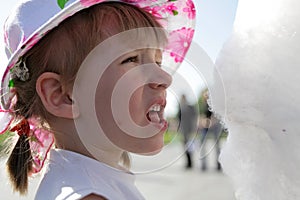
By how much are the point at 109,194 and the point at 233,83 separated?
31 centimetres

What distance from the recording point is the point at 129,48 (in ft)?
3.24

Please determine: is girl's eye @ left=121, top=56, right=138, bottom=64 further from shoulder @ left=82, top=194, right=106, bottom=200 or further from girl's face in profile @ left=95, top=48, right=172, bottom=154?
shoulder @ left=82, top=194, right=106, bottom=200

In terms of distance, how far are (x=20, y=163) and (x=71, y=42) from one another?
12.9 inches

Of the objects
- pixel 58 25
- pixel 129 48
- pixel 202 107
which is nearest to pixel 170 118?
pixel 202 107

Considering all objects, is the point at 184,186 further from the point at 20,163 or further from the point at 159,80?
the point at 159,80

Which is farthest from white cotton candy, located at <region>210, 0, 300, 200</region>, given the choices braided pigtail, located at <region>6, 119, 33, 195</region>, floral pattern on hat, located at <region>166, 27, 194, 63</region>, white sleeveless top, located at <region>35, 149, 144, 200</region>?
braided pigtail, located at <region>6, 119, 33, 195</region>

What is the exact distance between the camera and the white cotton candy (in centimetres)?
76

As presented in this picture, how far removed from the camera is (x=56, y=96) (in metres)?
1.01

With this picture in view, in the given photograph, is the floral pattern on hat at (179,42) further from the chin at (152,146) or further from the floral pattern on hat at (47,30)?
the chin at (152,146)

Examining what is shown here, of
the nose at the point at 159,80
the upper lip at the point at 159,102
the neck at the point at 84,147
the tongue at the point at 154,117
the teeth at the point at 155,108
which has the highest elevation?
the nose at the point at 159,80

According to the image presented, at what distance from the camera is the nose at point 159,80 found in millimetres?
964

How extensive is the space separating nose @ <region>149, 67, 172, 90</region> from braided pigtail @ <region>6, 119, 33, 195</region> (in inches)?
13.1

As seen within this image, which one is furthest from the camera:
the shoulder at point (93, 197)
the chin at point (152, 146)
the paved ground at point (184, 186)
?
the paved ground at point (184, 186)

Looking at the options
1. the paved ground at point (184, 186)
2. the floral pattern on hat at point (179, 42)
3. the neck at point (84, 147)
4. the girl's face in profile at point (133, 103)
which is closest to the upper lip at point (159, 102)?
the girl's face in profile at point (133, 103)
